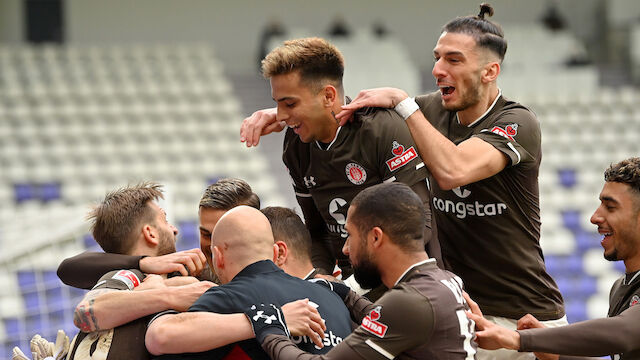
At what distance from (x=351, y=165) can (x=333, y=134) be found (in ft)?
0.53

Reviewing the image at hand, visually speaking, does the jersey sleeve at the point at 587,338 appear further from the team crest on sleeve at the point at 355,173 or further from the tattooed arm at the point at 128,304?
the tattooed arm at the point at 128,304

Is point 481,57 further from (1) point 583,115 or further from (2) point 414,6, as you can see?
(2) point 414,6

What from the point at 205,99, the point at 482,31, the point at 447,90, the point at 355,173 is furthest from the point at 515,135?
the point at 205,99

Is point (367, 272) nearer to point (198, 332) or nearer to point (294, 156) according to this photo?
point (198, 332)

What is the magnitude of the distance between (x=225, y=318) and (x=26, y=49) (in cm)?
1366

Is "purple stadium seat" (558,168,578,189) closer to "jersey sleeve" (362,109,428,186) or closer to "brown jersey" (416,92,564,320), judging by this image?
"brown jersey" (416,92,564,320)

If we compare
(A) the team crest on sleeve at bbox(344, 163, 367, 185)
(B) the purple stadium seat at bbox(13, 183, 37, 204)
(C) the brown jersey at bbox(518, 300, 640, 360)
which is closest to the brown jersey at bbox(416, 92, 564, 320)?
(A) the team crest on sleeve at bbox(344, 163, 367, 185)

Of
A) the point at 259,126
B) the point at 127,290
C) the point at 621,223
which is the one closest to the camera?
the point at 127,290

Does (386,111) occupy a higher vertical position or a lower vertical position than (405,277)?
higher

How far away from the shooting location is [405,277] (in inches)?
110

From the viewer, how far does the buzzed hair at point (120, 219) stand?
3.44 meters

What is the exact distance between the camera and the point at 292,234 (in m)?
3.39

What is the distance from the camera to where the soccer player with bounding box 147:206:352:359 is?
2.84m

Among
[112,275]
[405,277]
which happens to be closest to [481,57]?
[405,277]
